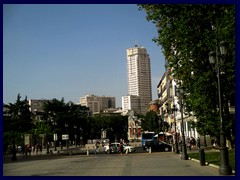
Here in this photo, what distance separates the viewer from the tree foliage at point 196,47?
89.5ft

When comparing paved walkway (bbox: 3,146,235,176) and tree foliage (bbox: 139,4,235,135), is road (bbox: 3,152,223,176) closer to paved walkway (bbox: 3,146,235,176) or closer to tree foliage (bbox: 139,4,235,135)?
paved walkway (bbox: 3,146,235,176)

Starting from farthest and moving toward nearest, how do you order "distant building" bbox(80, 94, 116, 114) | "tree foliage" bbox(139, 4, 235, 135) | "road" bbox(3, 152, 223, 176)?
"distant building" bbox(80, 94, 116, 114) < "tree foliage" bbox(139, 4, 235, 135) < "road" bbox(3, 152, 223, 176)

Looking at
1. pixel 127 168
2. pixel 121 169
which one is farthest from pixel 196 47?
pixel 121 169

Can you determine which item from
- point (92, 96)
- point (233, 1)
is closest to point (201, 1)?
point (233, 1)

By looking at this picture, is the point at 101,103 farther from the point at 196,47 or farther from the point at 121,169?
the point at 121,169

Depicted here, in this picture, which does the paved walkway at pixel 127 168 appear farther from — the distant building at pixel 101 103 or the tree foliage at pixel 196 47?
the distant building at pixel 101 103

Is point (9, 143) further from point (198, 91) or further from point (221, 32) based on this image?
point (221, 32)

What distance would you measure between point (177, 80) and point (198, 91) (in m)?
2.36

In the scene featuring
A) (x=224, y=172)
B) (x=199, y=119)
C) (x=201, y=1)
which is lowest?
(x=224, y=172)

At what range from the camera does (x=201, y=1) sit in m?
17.7

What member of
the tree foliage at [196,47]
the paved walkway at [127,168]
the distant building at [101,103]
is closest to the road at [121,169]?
the paved walkway at [127,168]

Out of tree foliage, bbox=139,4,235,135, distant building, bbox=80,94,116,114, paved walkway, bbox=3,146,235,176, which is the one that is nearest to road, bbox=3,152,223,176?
paved walkway, bbox=3,146,235,176

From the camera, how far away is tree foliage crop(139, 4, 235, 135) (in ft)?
89.5

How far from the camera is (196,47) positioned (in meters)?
28.6
